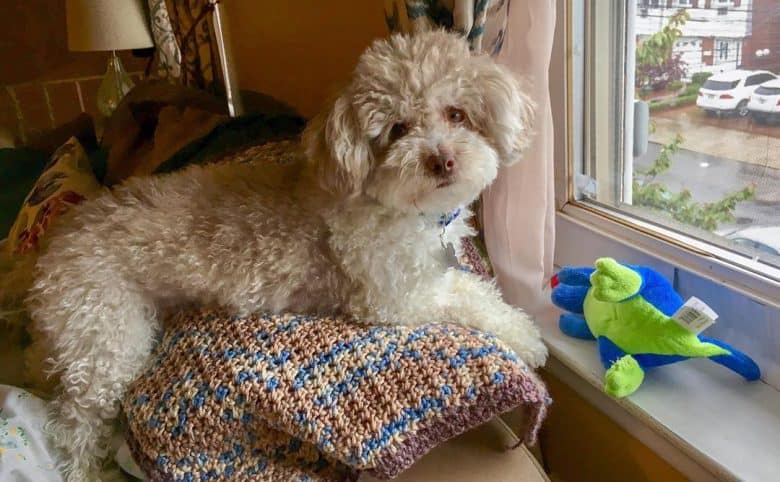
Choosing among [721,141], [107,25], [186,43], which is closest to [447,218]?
[721,141]

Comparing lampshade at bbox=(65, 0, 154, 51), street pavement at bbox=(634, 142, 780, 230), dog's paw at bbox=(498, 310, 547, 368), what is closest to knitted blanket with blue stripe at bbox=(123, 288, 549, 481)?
dog's paw at bbox=(498, 310, 547, 368)

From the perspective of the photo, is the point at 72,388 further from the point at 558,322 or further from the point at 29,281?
the point at 558,322

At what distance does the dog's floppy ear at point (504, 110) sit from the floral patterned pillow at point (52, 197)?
3.20ft

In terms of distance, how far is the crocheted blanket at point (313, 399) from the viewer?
0.89 m

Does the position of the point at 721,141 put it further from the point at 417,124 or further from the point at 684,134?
the point at 417,124

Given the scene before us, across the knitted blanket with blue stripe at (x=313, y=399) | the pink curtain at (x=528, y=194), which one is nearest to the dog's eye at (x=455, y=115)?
the pink curtain at (x=528, y=194)

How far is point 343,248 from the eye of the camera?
40.6 inches

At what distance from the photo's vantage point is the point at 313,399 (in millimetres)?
908

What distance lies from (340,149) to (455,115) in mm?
207

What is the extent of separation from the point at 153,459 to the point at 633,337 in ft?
2.50

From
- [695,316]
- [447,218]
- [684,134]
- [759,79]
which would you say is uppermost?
[759,79]

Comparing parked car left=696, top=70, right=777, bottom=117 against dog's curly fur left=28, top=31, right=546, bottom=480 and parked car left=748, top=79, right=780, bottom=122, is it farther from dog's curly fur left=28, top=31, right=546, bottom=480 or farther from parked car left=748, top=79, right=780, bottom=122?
dog's curly fur left=28, top=31, right=546, bottom=480

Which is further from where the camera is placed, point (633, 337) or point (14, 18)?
point (14, 18)

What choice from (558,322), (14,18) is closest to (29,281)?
(558,322)
